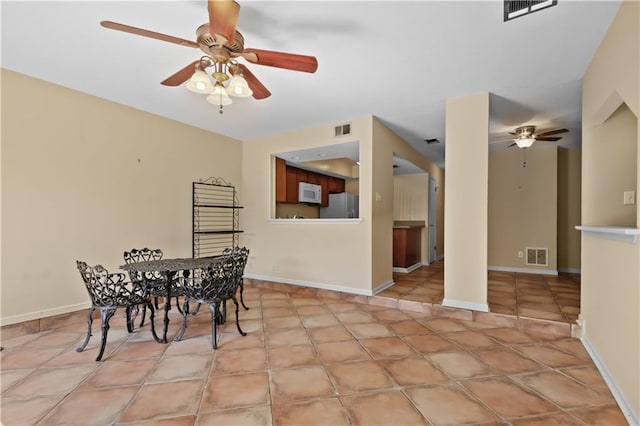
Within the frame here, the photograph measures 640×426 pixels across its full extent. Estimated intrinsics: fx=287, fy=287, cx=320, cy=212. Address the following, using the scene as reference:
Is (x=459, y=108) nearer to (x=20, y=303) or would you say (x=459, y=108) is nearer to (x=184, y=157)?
(x=184, y=157)

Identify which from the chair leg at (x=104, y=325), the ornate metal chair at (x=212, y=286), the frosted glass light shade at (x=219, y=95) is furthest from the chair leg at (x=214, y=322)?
the frosted glass light shade at (x=219, y=95)

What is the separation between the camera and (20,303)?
2709 millimetres

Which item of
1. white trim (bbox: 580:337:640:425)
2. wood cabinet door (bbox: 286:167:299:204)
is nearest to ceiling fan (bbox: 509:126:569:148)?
white trim (bbox: 580:337:640:425)

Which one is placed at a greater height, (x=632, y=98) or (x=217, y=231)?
(x=632, y=98)

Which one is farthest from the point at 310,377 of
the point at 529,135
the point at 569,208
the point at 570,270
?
the point at 569,208

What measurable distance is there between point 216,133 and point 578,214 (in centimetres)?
648

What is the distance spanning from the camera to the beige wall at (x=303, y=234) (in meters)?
3.85

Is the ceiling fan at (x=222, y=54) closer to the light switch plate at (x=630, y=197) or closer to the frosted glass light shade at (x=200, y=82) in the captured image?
the frosted glass light shade at (x=200, y=82)

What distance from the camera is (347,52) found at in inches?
92.8

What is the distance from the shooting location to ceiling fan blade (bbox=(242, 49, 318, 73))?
71.6 inches

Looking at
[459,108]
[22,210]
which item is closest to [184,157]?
[22,210]

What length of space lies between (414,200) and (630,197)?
4.33 m

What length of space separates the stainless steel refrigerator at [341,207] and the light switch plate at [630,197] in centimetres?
465

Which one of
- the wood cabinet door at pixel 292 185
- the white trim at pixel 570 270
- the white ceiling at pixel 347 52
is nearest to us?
the white ceiling at pixel 347 52
